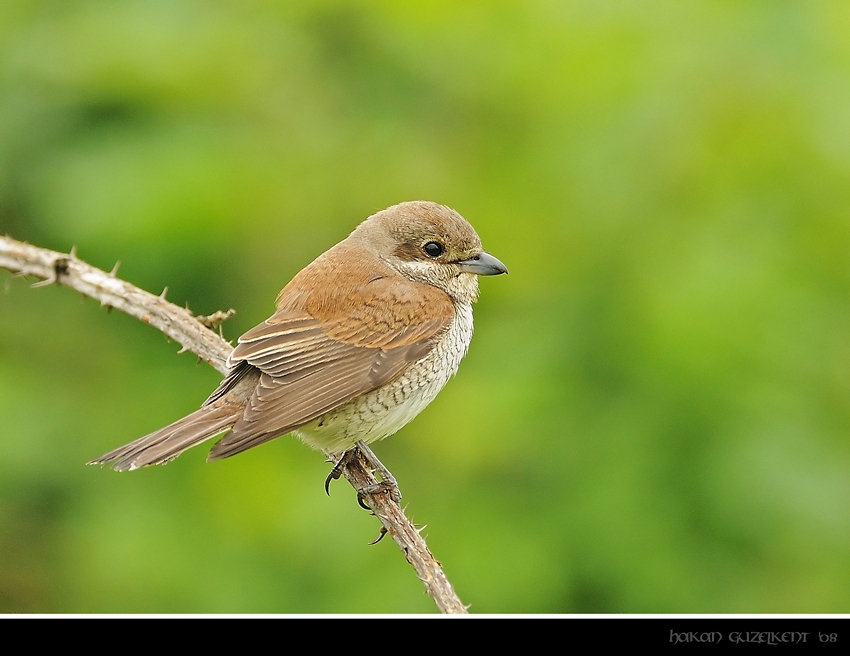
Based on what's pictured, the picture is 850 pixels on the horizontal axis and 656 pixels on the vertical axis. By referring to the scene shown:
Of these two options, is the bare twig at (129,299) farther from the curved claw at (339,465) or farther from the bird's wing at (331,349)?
the curved claw at (339,465)

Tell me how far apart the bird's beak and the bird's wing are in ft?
0.49

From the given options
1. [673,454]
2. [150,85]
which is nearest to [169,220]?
[150,85]

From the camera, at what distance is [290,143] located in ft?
15.4

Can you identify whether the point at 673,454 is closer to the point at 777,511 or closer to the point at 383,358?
the point at 777,511

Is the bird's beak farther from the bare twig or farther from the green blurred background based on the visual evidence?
the bare twig

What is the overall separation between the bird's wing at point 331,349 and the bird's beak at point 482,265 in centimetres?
15

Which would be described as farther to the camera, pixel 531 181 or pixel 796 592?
pixel 531 181

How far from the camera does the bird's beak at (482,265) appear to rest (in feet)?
13.0

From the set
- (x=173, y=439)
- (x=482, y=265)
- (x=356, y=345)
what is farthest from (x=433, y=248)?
(x=173, y=439)

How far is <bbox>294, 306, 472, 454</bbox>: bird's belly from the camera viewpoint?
3557 millimetres

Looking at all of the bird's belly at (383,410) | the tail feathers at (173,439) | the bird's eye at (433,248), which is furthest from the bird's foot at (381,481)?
the bird's eye at (433,248)

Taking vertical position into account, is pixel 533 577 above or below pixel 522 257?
below

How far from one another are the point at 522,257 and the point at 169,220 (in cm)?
151

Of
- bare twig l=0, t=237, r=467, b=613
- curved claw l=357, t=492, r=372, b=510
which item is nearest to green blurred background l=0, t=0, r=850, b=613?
curved claw l=357, t=492, r=372, b=510
